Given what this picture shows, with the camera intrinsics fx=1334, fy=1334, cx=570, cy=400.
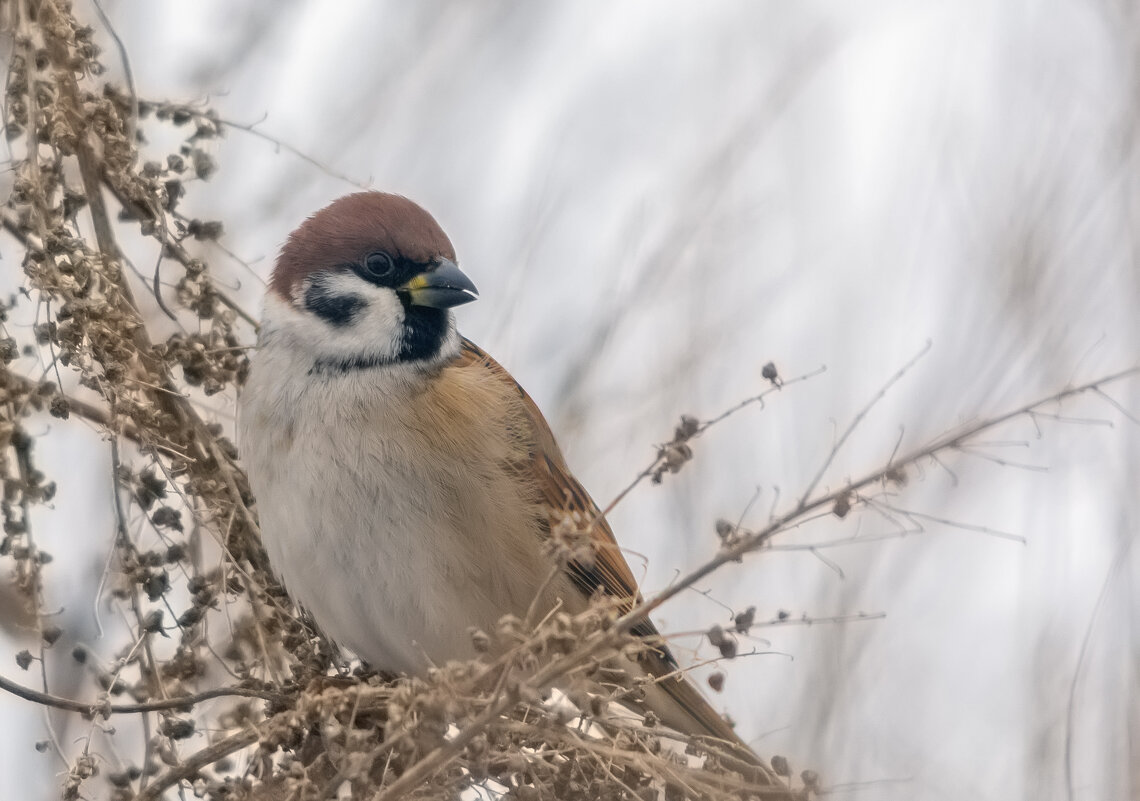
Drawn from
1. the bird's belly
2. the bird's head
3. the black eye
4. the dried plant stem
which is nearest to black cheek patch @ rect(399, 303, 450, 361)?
the bird's head

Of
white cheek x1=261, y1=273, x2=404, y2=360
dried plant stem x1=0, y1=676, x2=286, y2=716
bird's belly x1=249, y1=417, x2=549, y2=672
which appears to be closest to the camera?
dried plant stem x1=0, y1=676, x2=286, y2=716

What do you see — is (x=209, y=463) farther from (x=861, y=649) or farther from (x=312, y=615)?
(x=861, y=649)

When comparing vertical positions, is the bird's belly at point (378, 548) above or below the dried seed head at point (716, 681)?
above

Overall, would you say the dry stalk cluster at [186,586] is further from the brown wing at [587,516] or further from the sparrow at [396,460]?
the brown wing at [587,516]

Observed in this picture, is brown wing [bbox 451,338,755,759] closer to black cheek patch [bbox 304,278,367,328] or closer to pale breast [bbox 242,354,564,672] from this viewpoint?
pale breast [bbox 242,354,564,672]

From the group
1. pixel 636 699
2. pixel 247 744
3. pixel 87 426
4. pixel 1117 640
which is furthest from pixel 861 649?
pixel 87 426

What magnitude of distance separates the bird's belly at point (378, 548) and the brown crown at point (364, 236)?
64 centimetres

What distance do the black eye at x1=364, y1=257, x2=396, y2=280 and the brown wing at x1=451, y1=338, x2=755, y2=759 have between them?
1.15 feet

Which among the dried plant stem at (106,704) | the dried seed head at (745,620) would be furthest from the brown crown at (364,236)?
the dried seed head at (745,620)

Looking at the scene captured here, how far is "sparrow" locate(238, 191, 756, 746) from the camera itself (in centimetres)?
372

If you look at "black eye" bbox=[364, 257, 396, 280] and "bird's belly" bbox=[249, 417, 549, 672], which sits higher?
"black eye" bbox=[364, 257, 396, 280]

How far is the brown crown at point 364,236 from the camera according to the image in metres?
4.09

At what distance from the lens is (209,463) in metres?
3.34

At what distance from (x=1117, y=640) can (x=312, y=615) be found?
6.96ft
